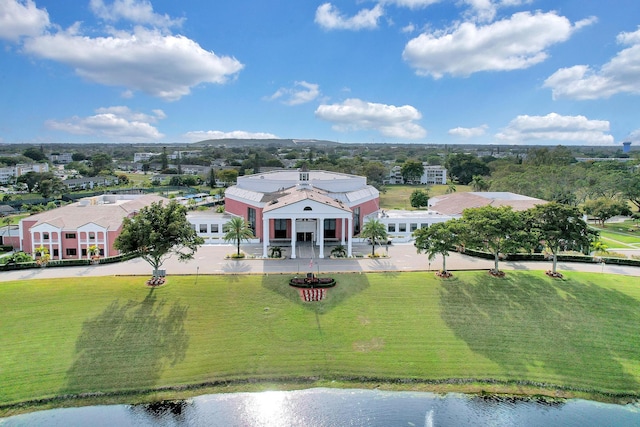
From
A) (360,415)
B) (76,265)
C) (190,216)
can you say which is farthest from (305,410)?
(190,216)

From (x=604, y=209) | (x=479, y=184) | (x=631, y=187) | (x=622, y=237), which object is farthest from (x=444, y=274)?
(x=479, y=184)

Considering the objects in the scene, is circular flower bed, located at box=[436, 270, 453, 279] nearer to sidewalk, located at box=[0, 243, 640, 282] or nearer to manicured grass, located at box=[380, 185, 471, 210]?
sidewalk, located at box=[0, 243, 640, 282]

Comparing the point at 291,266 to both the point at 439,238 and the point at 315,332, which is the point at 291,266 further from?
the point at 439,238

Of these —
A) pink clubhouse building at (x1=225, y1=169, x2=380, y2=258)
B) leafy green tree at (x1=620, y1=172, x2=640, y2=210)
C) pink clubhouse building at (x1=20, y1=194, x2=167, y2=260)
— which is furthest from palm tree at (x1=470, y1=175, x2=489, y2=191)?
pink clubhouse building at (x1=20, y1=194, x2=167, y2=260)

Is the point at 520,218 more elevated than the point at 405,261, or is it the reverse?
the point at 520,218

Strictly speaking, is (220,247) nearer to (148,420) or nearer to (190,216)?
(190,216)

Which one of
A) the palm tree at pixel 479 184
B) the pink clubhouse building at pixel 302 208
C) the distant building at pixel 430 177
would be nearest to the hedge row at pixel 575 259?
the pink clubhouse building at pixel 302 208
